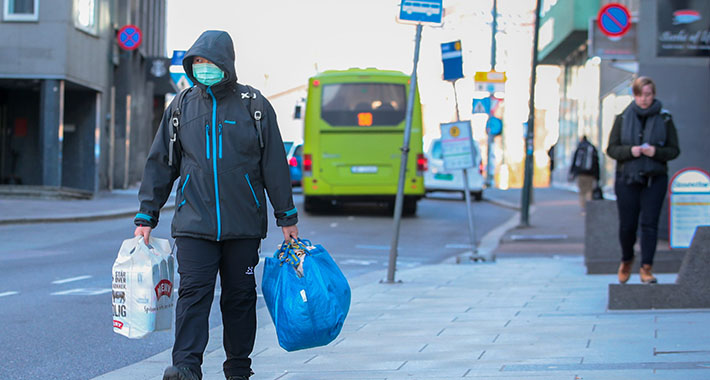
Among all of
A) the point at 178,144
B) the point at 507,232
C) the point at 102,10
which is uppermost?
the point at 102,10

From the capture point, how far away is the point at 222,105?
5020mm

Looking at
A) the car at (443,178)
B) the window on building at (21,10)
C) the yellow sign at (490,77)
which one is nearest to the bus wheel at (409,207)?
the yellow sign at (490,77)

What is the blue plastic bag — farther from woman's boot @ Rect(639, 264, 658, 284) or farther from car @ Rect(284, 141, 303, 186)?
car @ Rect(284, 141, 303, 186)

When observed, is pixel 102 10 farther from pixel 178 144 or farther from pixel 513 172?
pixel 513 172

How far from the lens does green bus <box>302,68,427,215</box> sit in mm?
22531

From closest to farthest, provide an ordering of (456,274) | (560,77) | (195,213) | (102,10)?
1. (195,213)
2. (456,274)
3. (102,10)
4. (560,77)

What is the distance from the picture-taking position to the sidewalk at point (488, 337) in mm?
5652

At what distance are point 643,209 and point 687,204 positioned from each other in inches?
91.7

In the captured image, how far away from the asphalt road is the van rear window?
2102mm

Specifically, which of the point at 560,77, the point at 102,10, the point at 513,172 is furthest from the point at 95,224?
the point at 513,172

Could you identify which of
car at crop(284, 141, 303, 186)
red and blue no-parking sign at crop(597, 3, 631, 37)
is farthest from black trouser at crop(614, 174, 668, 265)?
car at crop(284, 141, 303, 186)

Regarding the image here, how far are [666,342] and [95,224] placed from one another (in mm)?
14392

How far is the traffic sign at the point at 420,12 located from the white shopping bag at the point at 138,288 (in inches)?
254

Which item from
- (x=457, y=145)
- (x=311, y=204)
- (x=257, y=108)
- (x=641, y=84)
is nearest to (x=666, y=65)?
(x=457, y=145)
